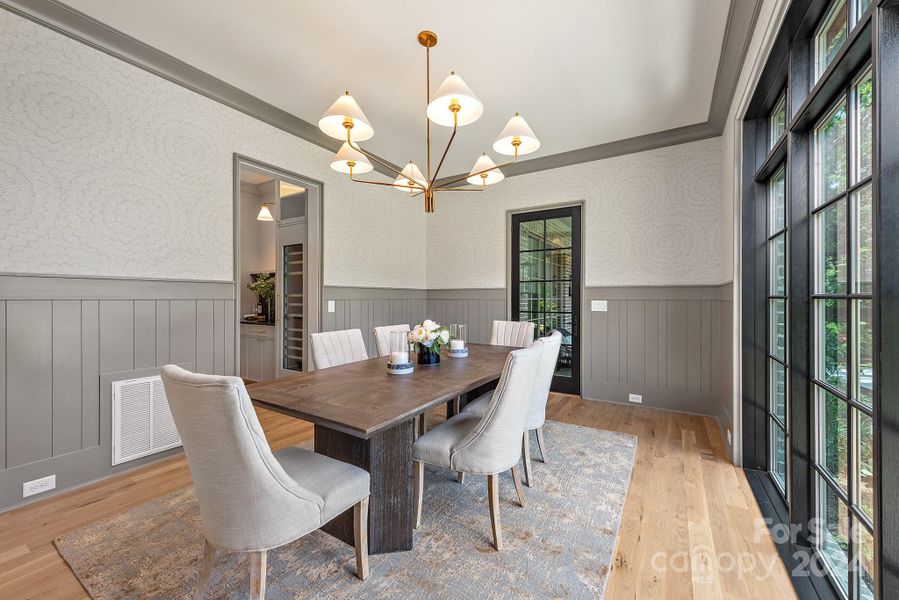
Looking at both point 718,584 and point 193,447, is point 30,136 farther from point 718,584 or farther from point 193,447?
point 718,584

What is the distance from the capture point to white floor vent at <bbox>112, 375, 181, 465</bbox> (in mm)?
2311

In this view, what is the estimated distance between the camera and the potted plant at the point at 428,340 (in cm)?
223

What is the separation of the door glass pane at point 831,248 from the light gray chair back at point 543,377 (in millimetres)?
1073

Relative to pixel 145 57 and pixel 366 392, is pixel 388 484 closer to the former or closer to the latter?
pixel 366 392

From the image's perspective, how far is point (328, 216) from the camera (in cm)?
376

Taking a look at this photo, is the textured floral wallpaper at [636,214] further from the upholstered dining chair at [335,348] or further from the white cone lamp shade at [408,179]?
the upholstered dining chair at [335,348]

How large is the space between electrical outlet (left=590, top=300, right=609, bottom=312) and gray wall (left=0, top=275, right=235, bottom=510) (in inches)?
145

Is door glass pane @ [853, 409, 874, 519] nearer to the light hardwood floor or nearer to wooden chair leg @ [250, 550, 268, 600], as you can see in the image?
the light hardwood floor

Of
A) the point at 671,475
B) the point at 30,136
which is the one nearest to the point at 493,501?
the point at 671,475

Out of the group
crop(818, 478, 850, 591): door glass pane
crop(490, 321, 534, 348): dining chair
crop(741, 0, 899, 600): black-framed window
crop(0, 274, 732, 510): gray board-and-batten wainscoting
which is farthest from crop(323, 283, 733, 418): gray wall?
crop(818, 478, 850, 591): door glass pane

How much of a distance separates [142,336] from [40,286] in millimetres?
563

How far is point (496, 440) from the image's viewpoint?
1573 millimetres

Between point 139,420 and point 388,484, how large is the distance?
194cm

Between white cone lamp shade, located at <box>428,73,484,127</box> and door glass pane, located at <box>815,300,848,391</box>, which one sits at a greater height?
white cone lamp shade, located at <box>428,73,484,127</box>
